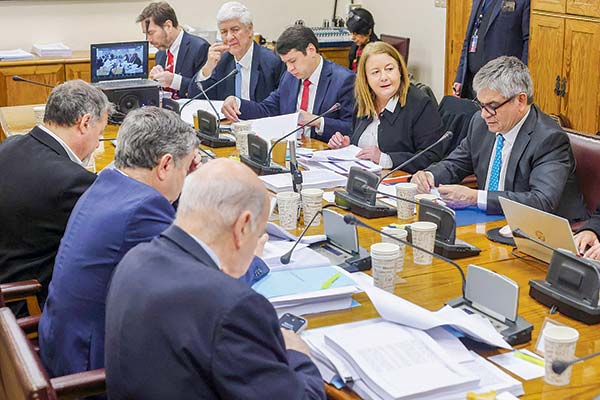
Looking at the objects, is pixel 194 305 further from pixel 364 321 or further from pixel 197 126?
pixel 197 126

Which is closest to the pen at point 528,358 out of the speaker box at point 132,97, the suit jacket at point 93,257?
the suit jacket at point 93,257

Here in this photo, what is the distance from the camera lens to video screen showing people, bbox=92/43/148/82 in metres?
4.99

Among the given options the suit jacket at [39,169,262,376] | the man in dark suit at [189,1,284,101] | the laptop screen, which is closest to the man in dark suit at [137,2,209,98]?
the man in dark suit at [189,1,284,101]

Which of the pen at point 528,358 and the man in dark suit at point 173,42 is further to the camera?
the man in dark suit at point 173,42

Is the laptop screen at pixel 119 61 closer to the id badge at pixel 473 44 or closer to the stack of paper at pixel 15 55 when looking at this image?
the stack of paper at pixel 15 55

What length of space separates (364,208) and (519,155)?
672 mm

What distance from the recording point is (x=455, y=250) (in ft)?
8.99

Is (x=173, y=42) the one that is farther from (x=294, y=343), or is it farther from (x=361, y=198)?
(x=294, y=343)

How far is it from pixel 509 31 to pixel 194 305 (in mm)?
4753

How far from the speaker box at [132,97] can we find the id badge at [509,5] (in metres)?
2.45

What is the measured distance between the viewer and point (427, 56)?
24.5 ft

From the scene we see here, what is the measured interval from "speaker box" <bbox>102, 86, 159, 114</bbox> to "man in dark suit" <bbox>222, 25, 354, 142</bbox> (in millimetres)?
457

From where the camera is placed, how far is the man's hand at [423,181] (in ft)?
11.3

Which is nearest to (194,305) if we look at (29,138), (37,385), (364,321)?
(37,385)
